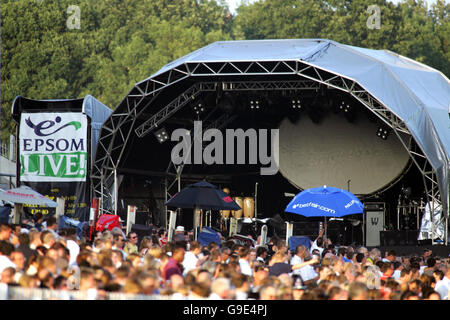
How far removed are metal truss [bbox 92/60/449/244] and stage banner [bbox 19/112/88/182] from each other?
76cm

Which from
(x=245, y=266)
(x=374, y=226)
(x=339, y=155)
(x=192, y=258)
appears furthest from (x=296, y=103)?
(x=245, y=266)

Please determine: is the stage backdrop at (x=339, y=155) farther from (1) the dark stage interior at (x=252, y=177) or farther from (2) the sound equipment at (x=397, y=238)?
(2) the sound equipment at (x=397, y=238)

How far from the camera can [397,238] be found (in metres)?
21.4

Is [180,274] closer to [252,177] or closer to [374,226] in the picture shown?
[374,226]

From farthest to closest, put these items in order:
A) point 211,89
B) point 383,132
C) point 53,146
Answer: point 383,132 < point 53,146 < point 211,89

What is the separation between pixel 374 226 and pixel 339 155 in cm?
268

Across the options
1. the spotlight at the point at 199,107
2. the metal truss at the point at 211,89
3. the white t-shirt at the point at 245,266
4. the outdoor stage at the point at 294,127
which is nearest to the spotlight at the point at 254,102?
the outdoor stage at the point at 294,127

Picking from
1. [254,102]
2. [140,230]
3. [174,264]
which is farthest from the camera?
[254,102]

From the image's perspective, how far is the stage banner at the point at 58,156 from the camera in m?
24.1

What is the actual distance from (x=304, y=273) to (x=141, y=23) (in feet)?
155

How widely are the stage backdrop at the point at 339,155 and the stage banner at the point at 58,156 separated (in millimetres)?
7076

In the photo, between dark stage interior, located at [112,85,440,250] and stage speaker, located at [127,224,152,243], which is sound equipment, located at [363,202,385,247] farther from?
stage speaker, located at [127,224,152,243]
